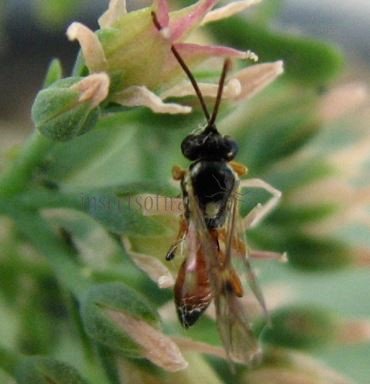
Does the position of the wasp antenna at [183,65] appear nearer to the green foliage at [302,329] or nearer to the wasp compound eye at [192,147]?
the wasp compound eye at [192,147]

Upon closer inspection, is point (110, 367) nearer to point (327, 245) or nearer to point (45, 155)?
point (45, 155)

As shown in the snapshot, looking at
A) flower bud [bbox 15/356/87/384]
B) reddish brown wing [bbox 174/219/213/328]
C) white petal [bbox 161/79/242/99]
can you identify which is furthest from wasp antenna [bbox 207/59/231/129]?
flower bud [bbox 15/356/87/384]

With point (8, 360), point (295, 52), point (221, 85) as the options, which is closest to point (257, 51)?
point (295, 52)

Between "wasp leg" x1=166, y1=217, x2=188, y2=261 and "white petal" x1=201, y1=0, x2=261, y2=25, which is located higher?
"white petal" x1=201, y1=0, x2=261, y2=25

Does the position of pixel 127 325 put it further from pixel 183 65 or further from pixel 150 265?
pixel 183 65

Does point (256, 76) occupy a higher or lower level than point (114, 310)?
higher

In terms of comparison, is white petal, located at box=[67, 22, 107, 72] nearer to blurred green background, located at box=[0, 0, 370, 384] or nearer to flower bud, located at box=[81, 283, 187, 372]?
flower bud, located at box=[81, 283, 187, 372]

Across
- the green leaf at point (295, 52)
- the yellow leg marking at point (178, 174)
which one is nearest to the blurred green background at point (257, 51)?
the green leaf at point (295, 52)
